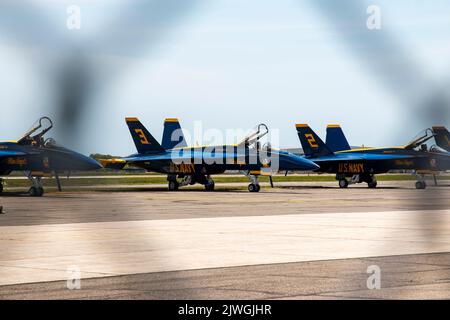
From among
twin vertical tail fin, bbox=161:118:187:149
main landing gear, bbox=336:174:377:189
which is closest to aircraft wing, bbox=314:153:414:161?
main landing gear, bbox=336:174:377:189

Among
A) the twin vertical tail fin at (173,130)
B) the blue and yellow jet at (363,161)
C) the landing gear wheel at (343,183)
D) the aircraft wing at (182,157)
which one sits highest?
the twin vertical tail fin at (173,130)

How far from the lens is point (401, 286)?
11578 millimetres

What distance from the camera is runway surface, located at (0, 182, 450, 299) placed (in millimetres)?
10109

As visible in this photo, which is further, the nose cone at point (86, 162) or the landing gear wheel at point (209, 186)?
the landing gear wheel at point (209, 186)

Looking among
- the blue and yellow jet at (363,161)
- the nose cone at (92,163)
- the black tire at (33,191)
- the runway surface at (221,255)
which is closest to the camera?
the nose cone at (92,163)

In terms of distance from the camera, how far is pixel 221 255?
16625 mm

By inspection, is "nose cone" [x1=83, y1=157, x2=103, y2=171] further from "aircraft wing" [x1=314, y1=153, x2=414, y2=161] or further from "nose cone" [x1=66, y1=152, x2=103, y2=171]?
"aircraft wing" [x1=314, y1=153, x2=414, y2=161]

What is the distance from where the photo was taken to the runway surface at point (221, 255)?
33.2 feet

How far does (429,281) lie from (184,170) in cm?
5472

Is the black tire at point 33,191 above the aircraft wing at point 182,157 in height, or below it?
below

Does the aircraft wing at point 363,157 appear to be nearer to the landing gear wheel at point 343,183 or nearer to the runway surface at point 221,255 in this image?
the landing gear wheel at point 343,183

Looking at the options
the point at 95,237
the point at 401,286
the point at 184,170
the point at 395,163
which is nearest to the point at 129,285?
the point at 401,286

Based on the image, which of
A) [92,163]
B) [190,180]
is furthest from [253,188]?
[92,163]

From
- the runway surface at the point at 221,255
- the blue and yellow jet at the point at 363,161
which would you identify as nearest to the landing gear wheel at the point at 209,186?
the blue and yellow jet at the point at 363,161
